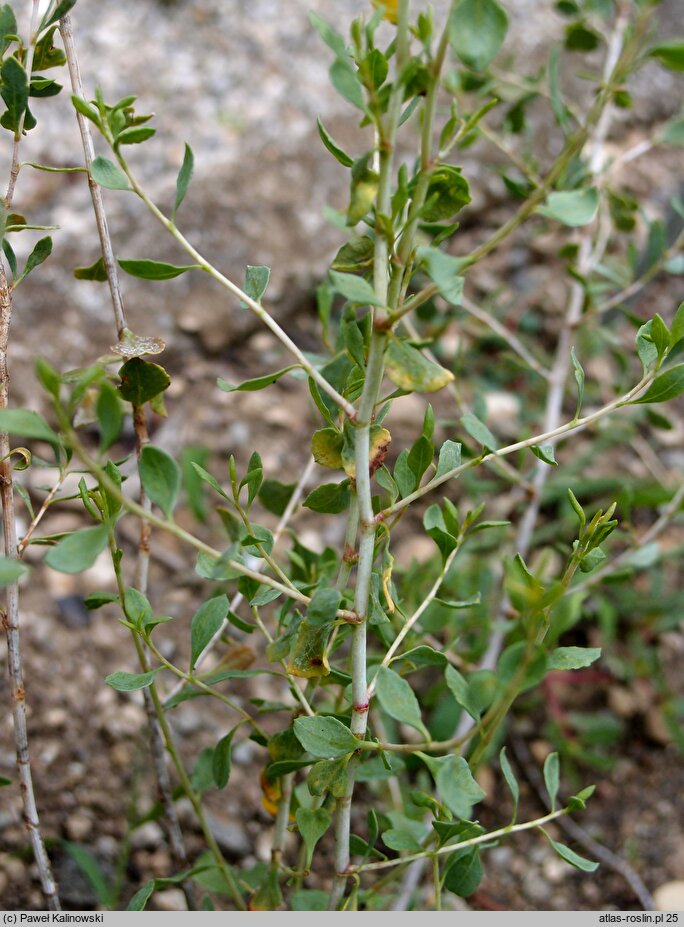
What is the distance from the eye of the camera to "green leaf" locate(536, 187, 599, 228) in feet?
1.82

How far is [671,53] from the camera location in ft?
1.89

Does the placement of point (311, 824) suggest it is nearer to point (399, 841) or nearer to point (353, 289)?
point (399, 841)

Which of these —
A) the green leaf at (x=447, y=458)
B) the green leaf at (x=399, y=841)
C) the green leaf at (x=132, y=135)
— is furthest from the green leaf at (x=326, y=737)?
the green leaf at (x=132, y=135)

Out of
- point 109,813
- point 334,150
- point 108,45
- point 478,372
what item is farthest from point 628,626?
point 108,45

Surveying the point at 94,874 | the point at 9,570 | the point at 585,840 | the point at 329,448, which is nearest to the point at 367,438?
the point at 329,448

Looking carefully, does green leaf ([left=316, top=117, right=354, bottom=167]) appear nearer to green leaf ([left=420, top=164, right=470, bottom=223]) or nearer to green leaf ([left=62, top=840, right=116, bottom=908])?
green leaf ([left=420, top=164, right=470, bottom=223])

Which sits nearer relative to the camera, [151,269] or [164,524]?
[164,524]

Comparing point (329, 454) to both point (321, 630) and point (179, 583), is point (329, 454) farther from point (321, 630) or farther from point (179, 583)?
point (179, 583)

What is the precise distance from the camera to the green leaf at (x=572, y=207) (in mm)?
556

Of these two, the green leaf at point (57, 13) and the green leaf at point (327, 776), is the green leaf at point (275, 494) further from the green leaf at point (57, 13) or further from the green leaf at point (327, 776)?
the green leaf at point (57, 13)

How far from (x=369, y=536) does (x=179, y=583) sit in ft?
2.96

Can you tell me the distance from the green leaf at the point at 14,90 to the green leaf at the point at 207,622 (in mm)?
426

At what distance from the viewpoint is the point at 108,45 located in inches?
76.9

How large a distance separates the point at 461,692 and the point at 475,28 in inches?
18.6
